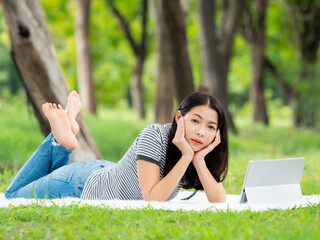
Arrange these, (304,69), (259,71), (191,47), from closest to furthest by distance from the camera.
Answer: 1. (304,69)
2. (259,71)
3. (191,47)

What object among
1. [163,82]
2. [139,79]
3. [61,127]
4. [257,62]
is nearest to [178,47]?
[163,82]

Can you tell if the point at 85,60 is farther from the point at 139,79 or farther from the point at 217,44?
the point at 217,44

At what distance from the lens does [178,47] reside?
1035cm

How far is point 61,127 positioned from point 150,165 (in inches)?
42.4

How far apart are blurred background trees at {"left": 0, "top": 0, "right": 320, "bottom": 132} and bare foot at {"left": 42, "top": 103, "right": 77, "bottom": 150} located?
2774 millimetres

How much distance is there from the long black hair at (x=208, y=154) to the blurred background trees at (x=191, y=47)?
12.4 feet

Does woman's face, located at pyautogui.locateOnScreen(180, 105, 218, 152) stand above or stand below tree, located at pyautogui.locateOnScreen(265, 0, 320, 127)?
above

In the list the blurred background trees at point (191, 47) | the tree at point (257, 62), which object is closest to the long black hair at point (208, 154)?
the blurred background trees at point (191, 47)

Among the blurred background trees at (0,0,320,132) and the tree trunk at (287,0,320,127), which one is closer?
the blurred background trees at (0,0,320,132)

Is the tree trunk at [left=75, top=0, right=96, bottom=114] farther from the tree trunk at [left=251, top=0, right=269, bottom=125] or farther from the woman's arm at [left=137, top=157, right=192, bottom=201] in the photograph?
the woman's arm at [left=137, top=157, right=192, bottom=201]

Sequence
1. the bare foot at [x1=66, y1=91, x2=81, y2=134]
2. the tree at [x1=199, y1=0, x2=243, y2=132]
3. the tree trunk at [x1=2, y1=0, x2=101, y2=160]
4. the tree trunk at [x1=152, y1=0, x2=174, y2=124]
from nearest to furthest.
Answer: the bare foot at [x1=66, y1=91, x2=81, y2=134] < the tree trunk at [x1=2, y1=0, x2=101, y2=160] < the tree at [x1=199, y1=0, x2=243, y2=132] < the tree trunk at [x1=152, y1=0, x2=174, y2=124]

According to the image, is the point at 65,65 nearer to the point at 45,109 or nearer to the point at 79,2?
the point at 79,2

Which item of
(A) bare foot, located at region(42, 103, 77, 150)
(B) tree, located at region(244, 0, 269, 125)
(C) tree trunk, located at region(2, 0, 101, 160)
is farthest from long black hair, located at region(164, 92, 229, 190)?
(B) tree, located at region(244, 0, 269, 125)

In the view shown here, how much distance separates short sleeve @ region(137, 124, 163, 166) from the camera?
3666 mm
